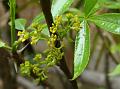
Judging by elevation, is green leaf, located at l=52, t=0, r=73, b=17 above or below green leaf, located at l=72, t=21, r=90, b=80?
above

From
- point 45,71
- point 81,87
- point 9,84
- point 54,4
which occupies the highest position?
point 54,4

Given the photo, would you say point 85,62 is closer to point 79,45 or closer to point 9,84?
point 79,45

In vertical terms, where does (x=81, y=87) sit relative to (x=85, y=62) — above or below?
below

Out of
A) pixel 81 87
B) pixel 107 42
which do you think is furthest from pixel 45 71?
pixel 81 87

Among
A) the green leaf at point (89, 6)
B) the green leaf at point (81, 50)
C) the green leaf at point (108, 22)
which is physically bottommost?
the green leaf at point (81, 50)
